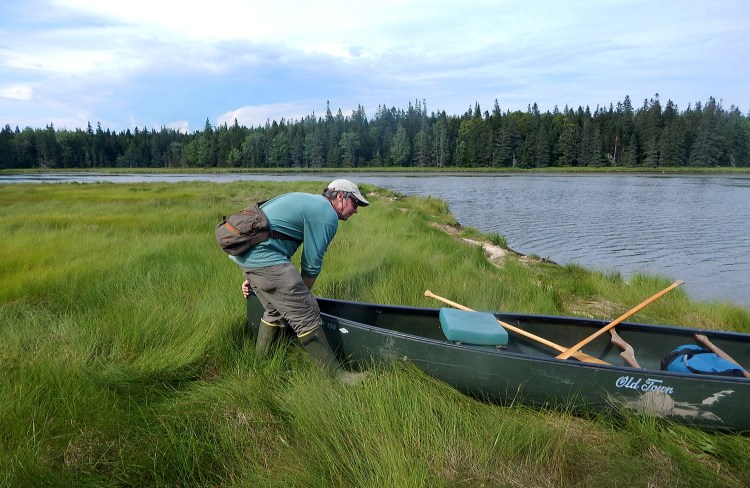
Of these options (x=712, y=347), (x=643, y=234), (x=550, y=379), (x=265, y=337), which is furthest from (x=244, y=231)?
(x=643, y=234)

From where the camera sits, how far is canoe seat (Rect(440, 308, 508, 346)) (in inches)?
155

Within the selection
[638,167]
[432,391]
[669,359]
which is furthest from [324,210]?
[638,167]

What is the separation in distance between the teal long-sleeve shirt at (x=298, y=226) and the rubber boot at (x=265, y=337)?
0.61 metres

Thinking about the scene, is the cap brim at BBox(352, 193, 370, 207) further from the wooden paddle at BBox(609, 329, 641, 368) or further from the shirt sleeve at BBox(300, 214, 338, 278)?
the wooden paddle at BBox(609, 329, 641, 368)

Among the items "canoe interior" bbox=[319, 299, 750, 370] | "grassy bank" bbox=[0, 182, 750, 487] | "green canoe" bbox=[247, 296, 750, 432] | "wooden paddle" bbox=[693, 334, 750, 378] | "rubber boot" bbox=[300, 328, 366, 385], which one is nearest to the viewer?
"grassy bank" bbox=[0, 182, 750, 487]

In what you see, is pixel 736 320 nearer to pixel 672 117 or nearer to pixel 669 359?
pixel 669 359

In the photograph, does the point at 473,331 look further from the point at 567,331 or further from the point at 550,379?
the point at 567,331

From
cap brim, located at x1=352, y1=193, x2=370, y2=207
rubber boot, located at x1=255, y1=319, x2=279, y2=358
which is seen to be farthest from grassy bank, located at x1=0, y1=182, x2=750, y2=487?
cap brim, located at x1=352, y1=193, x2=370, y2=207

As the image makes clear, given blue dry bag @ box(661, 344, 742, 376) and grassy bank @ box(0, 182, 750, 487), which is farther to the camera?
blue dry bag @ box(661, 344, 742, 376)

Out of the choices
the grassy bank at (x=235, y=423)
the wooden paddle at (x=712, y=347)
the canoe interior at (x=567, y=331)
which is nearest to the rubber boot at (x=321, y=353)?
the grassy bank at (x=235, y=423)

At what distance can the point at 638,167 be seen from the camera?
7950 centimetres

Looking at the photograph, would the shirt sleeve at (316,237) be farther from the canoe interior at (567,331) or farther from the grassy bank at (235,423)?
the canoe interior at (567,331)

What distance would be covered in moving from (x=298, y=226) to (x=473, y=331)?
5.46 ft

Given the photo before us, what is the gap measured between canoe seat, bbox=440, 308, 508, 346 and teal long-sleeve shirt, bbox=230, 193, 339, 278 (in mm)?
1260
